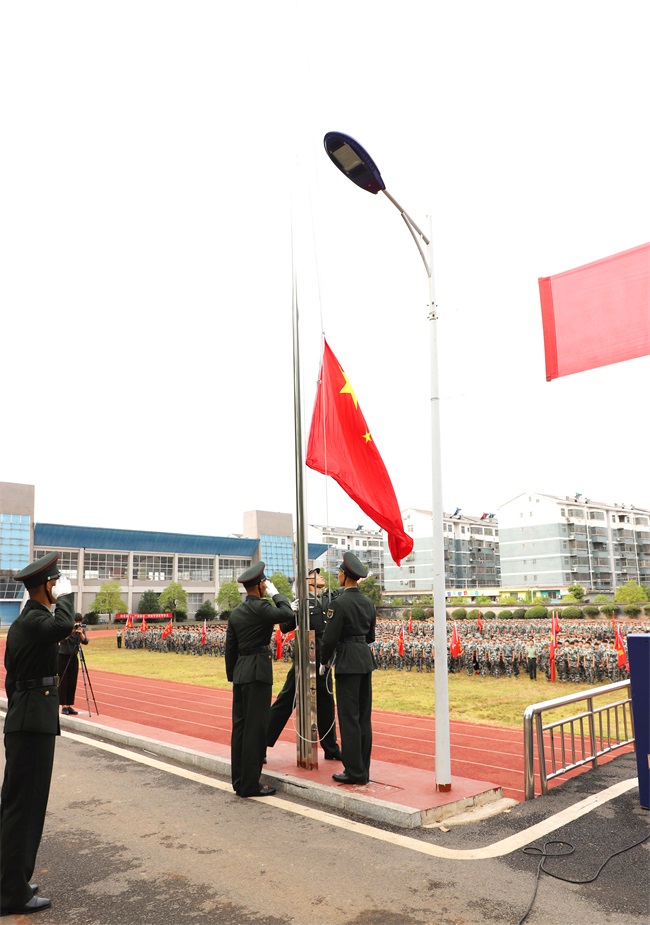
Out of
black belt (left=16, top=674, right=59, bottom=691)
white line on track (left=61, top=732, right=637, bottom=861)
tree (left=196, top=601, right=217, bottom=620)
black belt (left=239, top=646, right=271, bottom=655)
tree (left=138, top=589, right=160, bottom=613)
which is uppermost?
black belt (left=16, top=674, right=59, bottom=691)

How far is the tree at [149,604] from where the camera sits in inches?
2505

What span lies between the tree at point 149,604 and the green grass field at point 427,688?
41.6m

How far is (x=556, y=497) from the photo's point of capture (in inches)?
2869

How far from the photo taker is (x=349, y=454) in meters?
6.49

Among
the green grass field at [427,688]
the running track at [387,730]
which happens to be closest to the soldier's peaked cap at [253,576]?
the running track at [387,730]

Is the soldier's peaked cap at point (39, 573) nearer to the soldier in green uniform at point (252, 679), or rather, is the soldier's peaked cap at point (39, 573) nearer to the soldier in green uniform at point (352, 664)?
the soldier in green uniform at point (252, 679)


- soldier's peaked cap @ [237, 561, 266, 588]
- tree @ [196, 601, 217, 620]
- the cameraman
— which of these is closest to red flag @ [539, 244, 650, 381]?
soldier's peaked cap @ [237, 561, 266, 588]

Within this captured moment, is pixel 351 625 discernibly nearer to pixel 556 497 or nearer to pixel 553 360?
pixel 553 360

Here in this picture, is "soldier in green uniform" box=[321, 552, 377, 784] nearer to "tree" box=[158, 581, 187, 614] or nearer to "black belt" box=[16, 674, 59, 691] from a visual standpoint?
"black belt" box=[16, 674, 59, 691]

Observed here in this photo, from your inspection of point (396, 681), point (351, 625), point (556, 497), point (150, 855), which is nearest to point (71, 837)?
point (150, 855)

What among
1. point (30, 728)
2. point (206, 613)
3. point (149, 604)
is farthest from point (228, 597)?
point (30, 728)

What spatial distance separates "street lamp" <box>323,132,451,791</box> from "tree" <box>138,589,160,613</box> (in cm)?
6134

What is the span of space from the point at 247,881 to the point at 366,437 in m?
3.92

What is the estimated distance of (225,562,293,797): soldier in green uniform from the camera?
555cm
